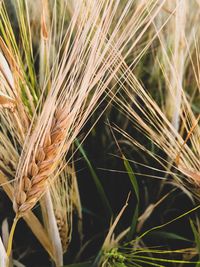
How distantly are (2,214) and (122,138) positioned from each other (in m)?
0.29

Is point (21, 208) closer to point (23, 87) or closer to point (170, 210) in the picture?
point (23, 87)

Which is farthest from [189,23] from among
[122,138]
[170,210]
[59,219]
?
[59,219]

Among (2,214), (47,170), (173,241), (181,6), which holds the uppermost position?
(181,6)

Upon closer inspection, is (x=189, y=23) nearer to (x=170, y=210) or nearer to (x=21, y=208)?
(x=170, y=210)

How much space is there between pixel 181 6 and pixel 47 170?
0.30 metres

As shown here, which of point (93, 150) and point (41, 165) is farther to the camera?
point (93, 150)

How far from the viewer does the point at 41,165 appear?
52 centimetres

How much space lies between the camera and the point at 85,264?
25.6 inches

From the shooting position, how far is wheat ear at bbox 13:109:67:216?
520 mm

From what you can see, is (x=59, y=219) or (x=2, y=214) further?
(x=2, y=214)

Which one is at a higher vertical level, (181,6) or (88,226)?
(181,6)

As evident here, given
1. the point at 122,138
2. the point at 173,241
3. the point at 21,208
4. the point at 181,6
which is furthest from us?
the point at 122,138

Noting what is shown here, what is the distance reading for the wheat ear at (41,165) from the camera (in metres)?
0.52

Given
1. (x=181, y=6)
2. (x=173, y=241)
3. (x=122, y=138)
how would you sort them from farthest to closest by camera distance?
(x=122, y=138)
(x=173, y=241)
(x=181, y=6)
